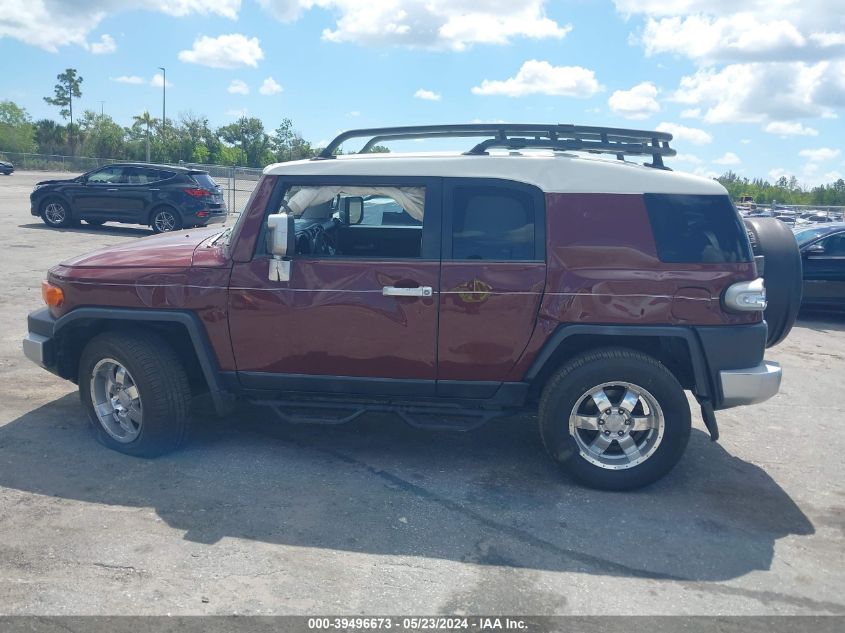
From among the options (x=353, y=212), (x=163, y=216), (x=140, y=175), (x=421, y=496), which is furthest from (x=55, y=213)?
(x=421, y=496)

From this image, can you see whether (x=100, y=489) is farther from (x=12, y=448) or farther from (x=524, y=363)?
(x=524, y=363)

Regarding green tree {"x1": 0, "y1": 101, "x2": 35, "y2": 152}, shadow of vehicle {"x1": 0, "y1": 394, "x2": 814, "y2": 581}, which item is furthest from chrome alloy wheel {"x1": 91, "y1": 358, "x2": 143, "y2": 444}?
green tree {"x1": 0, "y1": 101, "x2": 35, "y2": 152}

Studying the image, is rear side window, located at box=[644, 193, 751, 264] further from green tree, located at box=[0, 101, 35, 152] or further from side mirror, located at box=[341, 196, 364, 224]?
green tree, located at box=[0, 101, 35, 152]

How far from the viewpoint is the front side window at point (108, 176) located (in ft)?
61.5

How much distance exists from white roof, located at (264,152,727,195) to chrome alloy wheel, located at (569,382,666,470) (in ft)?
3.96

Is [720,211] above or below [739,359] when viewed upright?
above

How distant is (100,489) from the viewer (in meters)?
4.66

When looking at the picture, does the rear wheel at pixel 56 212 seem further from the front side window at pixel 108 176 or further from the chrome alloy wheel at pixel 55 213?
the front side window at pixel 108 176

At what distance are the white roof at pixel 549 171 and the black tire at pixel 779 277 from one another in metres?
0.61

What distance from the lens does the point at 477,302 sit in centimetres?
475

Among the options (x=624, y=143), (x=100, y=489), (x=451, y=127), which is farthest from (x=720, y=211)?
(x=100, y=489)

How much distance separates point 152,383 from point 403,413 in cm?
162

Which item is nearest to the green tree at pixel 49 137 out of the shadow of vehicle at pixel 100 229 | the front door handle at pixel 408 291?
the shadow of vehicle at pixel 100 229

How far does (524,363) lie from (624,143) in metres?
1.67
